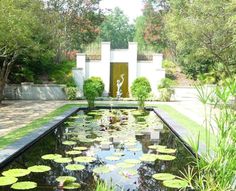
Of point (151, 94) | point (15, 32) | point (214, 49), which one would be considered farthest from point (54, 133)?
point (151, 94)

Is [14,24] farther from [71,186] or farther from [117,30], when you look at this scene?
[117,30]

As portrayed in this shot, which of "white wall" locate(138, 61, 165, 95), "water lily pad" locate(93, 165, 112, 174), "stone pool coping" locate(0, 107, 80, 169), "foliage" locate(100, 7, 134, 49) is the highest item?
"foliage" locate(100, 7, 134, 49)

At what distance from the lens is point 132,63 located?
24.9 m

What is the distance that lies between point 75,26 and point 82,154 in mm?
23532

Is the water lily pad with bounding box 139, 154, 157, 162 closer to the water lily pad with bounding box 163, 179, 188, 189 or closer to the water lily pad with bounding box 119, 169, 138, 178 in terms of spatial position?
the water lily pad with bounding box 119, 169, 138, 178

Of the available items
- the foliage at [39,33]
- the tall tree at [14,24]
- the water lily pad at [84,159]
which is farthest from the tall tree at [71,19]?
the water lily pad at [84,159]

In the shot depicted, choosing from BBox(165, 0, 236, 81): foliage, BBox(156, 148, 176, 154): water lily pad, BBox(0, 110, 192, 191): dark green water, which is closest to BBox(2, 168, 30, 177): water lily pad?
BBox(0, 110, 192, 191): dark green water

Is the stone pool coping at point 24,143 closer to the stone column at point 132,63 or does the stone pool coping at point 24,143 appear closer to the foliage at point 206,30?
the foliage at point 206,30

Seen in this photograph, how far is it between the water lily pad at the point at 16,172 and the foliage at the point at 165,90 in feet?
54.7

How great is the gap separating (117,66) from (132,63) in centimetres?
102

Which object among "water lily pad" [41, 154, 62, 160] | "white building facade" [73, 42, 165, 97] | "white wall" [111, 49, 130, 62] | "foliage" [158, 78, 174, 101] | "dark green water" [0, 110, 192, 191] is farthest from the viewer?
"white wall" [111, 49, 130, 62]

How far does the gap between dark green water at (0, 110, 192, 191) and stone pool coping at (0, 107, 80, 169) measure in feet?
0.40

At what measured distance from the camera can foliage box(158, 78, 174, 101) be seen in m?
22.8

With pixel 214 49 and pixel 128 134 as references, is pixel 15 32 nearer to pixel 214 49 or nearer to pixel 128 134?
pixel 128 134
